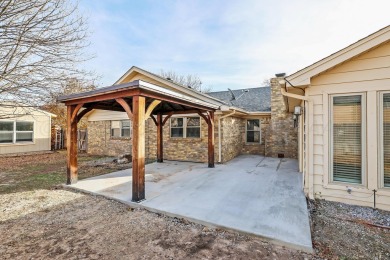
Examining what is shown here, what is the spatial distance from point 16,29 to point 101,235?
175 inches

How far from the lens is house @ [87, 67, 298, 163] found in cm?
995

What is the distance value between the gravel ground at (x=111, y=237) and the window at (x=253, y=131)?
389 inches

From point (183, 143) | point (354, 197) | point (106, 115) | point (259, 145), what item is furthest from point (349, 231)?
point (106, 115)

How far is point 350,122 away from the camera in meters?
4.28

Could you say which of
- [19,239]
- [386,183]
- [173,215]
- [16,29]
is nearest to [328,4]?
[386,183]

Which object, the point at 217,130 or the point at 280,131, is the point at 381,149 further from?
the point at 280,131

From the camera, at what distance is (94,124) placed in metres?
14.2

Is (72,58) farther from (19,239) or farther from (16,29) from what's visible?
(19,239)

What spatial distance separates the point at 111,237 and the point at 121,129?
34.7 ft

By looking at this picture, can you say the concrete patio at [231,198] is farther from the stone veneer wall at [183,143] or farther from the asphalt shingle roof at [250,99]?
the asphalt shingle roof at [250,99]

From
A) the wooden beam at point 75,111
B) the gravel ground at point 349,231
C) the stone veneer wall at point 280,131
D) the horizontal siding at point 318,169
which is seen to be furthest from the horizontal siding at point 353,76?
the stone veneer wall at point 280,131

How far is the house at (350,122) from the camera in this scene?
3996 millimetres

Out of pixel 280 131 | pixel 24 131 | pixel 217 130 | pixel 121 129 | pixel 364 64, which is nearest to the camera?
pixel 364 64

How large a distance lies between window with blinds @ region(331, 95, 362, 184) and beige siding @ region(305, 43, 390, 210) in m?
0.13
